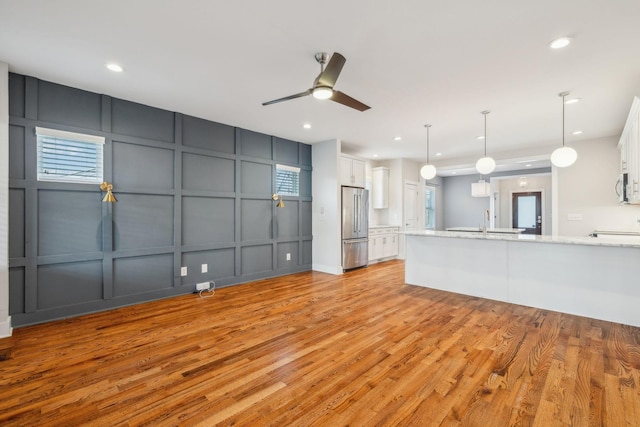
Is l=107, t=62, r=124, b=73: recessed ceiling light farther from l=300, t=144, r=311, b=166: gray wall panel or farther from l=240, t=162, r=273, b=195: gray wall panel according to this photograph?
l=300, t=144, r=311, b=166: gray wall panel

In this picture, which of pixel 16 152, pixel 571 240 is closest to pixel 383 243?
pixel 571 240

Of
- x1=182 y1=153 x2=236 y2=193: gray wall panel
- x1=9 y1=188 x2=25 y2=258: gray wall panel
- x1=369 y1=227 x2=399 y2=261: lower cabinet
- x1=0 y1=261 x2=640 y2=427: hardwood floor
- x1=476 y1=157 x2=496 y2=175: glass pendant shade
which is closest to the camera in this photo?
x1=0 y1=261 x2=640 y2=427: hardwood floor

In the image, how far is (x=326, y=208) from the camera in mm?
6047

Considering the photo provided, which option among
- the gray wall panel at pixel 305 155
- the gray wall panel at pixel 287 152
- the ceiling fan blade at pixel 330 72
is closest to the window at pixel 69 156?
the gray wall panel at pixel 287 152

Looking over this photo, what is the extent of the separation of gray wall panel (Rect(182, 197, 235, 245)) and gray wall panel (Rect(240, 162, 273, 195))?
42 centimetres

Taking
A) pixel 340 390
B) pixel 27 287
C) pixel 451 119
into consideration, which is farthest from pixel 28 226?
pixel 451 119

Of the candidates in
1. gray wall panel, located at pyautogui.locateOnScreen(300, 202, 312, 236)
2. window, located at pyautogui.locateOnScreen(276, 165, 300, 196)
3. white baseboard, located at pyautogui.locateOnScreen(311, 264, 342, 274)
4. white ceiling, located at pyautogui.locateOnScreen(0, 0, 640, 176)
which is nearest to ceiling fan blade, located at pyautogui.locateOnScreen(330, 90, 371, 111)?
white ceiling, located at pyautogui.locateOnScreen(0, 0, 640, 176)

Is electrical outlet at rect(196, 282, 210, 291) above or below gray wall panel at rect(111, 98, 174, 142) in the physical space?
below

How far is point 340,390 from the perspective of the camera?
2.03 m

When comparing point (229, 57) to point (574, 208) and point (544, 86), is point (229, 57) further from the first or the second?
point (574, 208)

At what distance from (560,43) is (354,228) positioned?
4.34m

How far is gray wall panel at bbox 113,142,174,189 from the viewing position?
381cm

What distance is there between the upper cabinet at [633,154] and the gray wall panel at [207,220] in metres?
5.49

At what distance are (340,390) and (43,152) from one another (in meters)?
3.98
